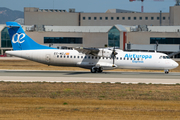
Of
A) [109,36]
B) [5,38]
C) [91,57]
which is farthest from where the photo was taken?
[5,38]

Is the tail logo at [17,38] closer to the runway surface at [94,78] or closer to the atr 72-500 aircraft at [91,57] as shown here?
the atr 72-500 aircraft at [91,57]

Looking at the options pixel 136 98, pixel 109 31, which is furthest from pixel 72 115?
pixel 109 31

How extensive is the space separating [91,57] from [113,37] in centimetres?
5466

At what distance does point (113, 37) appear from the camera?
96188mm

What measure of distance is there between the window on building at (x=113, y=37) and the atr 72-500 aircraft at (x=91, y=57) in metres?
52.4

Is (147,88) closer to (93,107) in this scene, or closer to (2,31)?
(93,107)

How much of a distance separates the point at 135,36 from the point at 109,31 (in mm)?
9044

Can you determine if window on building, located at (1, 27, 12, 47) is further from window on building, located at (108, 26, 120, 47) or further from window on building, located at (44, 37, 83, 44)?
window on building, located at (108, 26, 120, 47)

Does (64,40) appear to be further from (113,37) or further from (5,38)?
(5,38)

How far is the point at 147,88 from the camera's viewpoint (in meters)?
27.9

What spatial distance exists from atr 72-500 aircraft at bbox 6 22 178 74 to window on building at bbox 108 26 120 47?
52402 millimetres

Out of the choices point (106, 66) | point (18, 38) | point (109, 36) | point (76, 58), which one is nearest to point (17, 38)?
point (18, 38)

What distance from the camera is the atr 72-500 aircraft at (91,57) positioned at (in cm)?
4097

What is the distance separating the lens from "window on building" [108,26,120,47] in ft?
311
